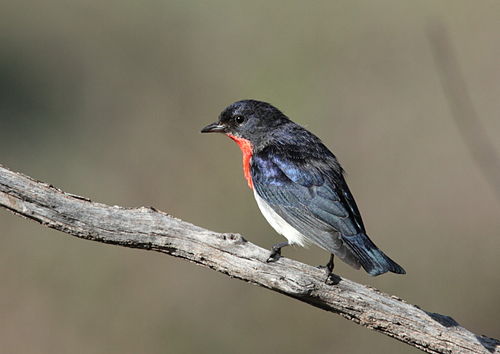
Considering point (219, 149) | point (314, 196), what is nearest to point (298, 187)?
point (314, 196)

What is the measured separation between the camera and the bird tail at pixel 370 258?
510cm

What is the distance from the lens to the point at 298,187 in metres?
5.60

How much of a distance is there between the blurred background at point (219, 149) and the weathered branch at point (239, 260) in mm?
3187

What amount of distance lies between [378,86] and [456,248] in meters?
2.41

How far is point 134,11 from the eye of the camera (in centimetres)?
1240

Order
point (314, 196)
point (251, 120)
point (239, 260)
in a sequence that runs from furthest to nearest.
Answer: point (251, 120), point (314, 196), point (239, 260)

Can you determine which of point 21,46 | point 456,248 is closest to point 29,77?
point 21,46

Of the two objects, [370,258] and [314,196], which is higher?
[314,196]

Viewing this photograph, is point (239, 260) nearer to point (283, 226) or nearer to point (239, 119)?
point (283, 226)

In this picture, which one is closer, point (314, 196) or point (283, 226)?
point (314, 196)

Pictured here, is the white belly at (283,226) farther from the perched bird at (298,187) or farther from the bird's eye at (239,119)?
the bird's eye at (239,119)

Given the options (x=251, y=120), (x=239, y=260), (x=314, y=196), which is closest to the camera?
(x=239, y=260)

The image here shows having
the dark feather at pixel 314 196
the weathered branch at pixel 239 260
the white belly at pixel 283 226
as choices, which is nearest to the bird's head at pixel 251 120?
the dark feather at pixel 314 196

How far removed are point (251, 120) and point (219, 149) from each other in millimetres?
3839
